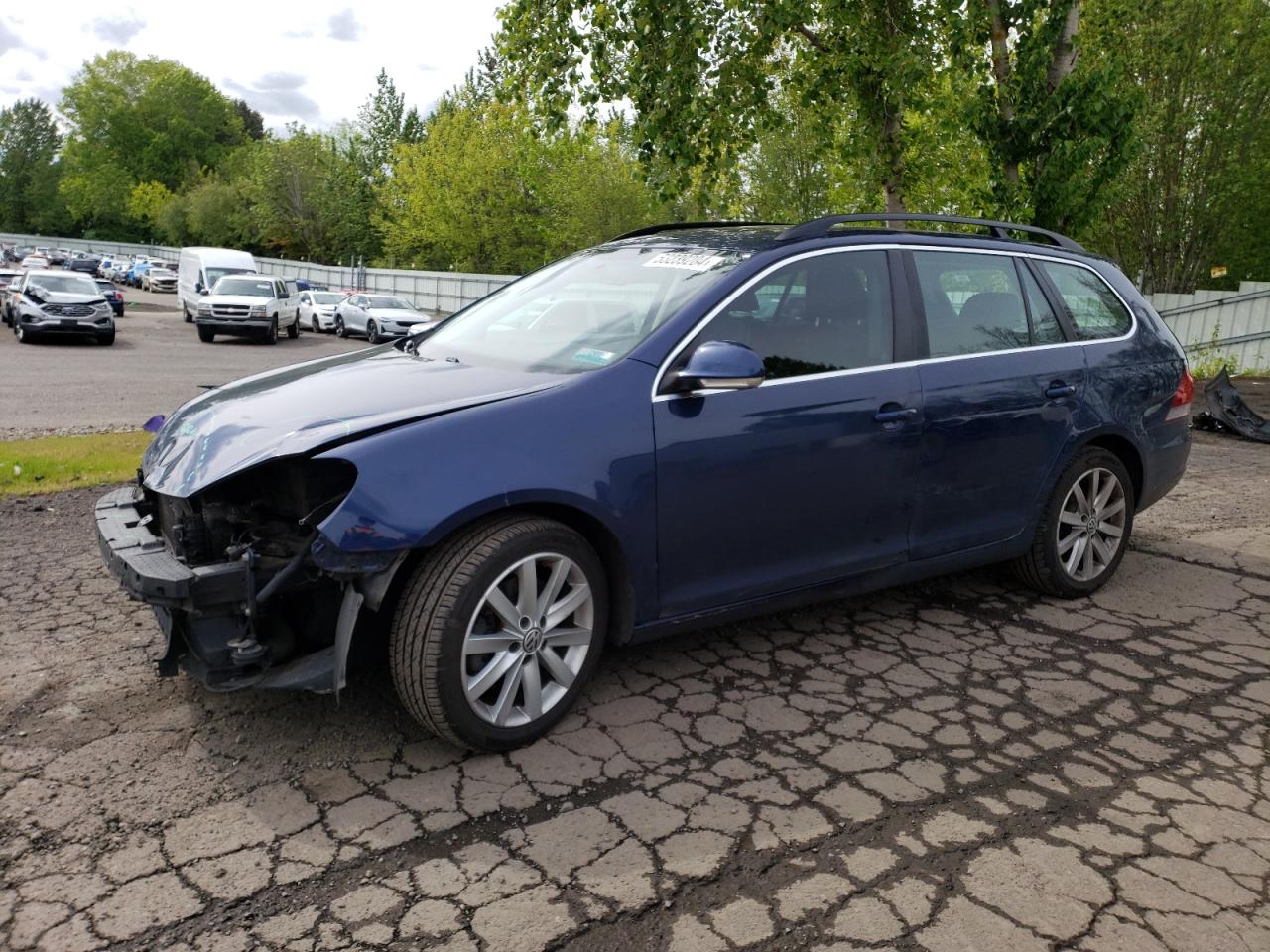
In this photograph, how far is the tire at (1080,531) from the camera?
16.2 feet

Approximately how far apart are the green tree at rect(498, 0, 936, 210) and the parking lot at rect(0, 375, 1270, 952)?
8.35 m

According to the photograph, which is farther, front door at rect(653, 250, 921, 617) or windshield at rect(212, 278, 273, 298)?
windshield at rect(212, 278, 273, 298)

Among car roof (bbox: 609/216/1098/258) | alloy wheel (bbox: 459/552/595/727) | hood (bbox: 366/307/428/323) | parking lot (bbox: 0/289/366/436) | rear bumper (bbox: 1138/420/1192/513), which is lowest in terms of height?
parking lot (bbox: 0/289/366/436)

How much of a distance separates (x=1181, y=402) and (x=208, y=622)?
16.0 feet

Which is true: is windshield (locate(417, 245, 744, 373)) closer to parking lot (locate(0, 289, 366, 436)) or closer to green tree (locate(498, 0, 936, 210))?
parking lot (locate(0, 289, 366, 436))

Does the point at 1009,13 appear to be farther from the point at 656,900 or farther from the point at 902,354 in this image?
the point at 656,900

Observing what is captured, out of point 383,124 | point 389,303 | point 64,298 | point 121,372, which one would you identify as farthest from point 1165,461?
point 383,124

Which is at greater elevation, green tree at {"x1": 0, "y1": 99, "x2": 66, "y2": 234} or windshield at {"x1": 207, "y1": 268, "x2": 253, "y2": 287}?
green tree at {"x1": 0, "y1": 99, "x2": 66, "y2": 234}

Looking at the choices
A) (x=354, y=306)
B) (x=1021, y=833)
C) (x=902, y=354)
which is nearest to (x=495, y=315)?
(x=902, y=354)

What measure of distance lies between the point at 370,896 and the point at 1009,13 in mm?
11582

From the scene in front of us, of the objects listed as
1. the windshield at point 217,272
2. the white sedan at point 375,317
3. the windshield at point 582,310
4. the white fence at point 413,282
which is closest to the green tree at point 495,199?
the white fence at point 413,282

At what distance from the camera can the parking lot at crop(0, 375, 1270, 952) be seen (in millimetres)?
2527

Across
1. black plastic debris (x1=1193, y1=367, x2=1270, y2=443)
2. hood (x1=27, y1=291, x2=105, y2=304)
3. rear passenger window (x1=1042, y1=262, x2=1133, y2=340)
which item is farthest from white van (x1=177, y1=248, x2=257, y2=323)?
rear passenger window (x1=1042, y1=262, x2=1133, y2=340)

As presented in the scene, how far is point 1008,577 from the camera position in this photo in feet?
17.4
